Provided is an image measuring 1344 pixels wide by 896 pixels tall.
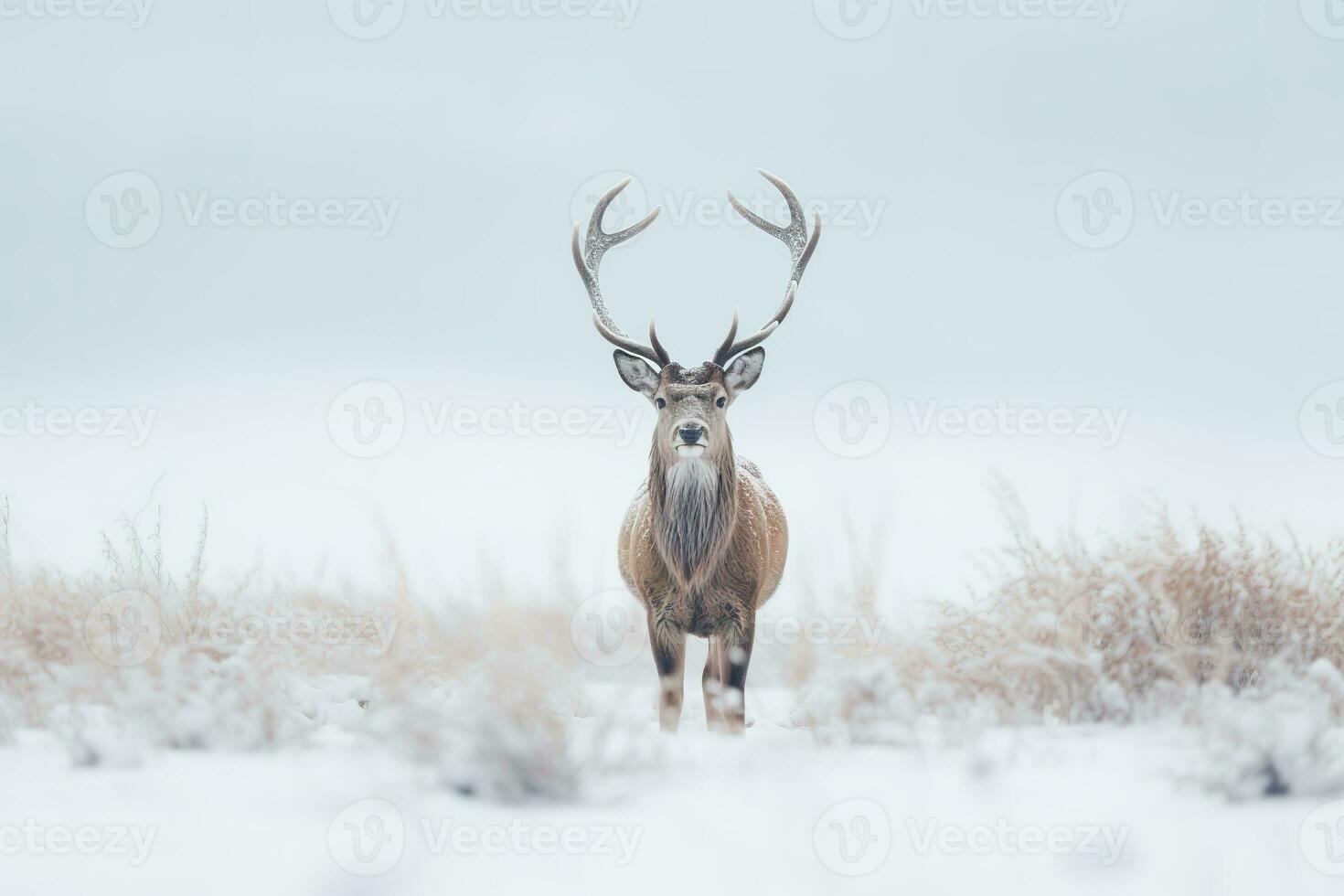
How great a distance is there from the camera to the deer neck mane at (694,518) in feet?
26.3

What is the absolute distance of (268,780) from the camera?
586 cm

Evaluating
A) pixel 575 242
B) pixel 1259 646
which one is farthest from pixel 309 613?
pixel 1259 646

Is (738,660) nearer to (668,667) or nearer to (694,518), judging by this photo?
(668,667)

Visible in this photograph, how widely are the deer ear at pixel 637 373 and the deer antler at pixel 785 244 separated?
454 millimetres

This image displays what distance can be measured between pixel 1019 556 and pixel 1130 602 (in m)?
0.83

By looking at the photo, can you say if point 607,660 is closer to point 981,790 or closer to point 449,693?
point 449,693

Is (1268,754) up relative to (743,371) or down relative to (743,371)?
down

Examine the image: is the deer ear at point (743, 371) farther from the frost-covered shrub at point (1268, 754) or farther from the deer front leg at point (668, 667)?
the frost-covered shrub at point (1268, 754)

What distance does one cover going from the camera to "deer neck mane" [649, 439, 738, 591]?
802 cm

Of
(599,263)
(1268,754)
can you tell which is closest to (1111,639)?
(1268,754)

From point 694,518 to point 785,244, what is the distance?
8.61 ft

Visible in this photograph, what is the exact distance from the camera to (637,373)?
827cm

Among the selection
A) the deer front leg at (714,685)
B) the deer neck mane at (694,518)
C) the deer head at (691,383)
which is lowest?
the deer front leg at (714,685)

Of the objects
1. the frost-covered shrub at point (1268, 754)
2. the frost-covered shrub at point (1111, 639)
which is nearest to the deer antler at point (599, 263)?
the frost-covered shrub at point (1111, 639)
